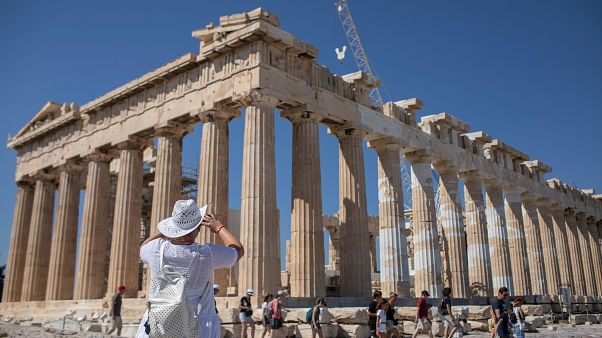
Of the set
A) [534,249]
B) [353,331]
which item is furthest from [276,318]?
[534,249]

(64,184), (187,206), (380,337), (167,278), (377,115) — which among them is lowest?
(380,337)

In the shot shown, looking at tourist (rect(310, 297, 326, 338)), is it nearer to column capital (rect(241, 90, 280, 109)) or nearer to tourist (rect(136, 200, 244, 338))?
column capital (rect(241, 90, 280, 109))

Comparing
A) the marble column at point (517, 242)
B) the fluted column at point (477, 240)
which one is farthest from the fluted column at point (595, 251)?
the fluted column at point (477, 240)

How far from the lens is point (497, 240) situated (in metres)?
34.6

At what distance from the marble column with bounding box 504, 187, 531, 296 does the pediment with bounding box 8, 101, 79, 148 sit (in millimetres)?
27305

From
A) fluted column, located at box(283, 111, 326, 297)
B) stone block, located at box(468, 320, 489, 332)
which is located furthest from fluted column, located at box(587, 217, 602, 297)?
fluted column, located at box(283, 111, 326, 297)

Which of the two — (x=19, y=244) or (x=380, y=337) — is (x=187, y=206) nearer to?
(x=380, y=337)

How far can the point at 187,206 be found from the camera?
472cm

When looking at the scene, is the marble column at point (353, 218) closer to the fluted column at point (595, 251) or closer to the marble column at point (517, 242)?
the marble column at point (517, 242)

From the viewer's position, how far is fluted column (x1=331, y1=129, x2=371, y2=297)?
24266 millimetres

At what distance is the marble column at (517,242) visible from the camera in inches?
1412

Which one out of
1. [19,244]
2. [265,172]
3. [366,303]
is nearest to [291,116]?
[265,172]

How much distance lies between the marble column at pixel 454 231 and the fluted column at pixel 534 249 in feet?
31.5

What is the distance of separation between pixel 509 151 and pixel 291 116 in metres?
19.5
